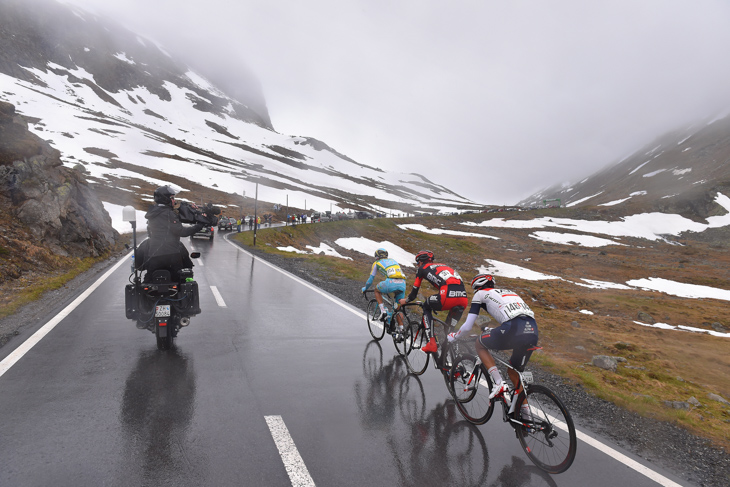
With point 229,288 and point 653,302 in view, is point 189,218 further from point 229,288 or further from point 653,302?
point 653,302

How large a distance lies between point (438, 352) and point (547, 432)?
227cm

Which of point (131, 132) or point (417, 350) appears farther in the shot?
point (131, 132)

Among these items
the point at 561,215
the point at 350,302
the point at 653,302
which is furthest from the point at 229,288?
the point at 561,215

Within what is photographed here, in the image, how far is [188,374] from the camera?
5770 millimetres

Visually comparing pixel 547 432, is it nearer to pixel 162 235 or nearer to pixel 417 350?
pixel 417 350

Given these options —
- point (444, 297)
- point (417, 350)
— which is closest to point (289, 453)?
point (444, 297)

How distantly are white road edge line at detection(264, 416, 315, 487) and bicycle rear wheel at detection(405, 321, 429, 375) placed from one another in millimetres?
2698

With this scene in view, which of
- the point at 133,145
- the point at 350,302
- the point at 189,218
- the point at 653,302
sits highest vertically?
the point at 133,145

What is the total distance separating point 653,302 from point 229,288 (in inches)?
892

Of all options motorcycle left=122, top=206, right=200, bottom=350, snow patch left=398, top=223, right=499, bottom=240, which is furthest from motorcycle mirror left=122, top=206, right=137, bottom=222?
snow patch left=398, top=223, right=499, bottom=240

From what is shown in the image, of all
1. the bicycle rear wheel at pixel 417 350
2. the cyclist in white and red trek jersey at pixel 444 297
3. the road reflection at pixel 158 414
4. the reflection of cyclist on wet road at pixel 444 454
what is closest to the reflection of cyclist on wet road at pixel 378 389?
the bicycle rear wheel at pixel 417 350

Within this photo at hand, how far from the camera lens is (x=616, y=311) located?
63.3ft

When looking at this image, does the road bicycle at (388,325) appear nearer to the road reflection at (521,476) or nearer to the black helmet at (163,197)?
the road reflection at (521,476)

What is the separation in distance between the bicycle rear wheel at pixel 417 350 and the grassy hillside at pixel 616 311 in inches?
99.4
